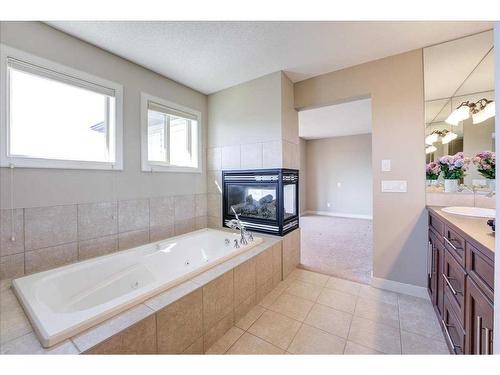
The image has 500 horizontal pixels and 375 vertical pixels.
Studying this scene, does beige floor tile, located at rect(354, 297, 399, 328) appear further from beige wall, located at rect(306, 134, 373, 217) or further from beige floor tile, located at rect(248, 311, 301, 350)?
beige wall, located at rect(306, 134, 373, 217)

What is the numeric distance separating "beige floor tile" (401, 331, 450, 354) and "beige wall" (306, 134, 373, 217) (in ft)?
15.6

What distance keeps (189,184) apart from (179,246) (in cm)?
86

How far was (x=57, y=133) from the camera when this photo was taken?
1767 mm

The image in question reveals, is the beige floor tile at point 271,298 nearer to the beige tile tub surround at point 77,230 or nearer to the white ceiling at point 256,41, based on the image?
the beige tile tub surround at point 77,230

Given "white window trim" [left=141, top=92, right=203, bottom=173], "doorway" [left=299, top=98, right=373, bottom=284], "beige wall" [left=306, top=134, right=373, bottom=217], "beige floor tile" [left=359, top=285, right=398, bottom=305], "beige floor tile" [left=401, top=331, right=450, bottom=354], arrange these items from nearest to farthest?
"beige floor tile" [left=401, top=331, right=450, bottom=354], "beige floor tile" [left=359, top=285, right=398, bottom=305], "white window trim" [left=141, top=92, right=203, bottom=173], "doorway" [left=299, top=98, right=373, bottom=284], "beige wall" [left=306, top=134, right=373, bottom=217]

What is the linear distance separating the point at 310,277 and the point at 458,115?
2.17 metres

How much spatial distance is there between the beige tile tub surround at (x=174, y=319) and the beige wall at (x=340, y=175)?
16.7ft

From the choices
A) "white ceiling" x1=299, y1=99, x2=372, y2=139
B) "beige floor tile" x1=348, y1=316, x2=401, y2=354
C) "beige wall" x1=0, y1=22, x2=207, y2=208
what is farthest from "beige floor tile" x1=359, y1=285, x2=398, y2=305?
"white ceiling" x1=299, y1=99, x2=372, y2=139

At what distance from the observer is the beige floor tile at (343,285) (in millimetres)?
2123

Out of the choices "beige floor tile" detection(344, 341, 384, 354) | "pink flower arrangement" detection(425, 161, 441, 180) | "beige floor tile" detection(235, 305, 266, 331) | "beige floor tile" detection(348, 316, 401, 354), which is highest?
"pink flower arrangement" detection(425, 161, 441, 180)

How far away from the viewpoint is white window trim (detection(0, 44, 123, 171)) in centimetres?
146

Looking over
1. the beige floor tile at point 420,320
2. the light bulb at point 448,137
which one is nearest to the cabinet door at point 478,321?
the beige floor tile at point 420,320
